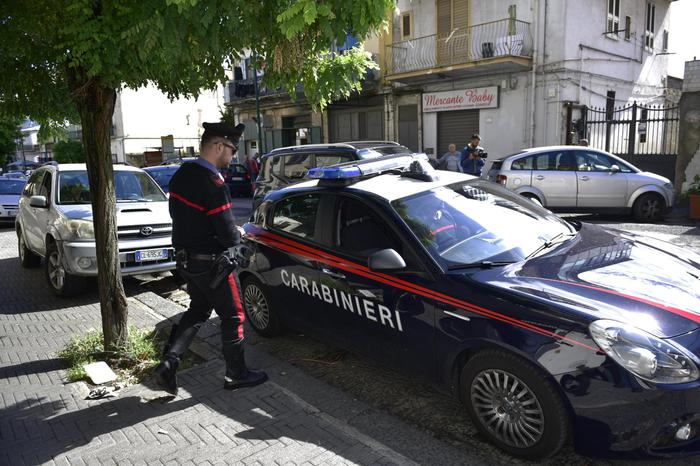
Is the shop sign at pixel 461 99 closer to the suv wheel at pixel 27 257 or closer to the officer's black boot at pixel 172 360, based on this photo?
the suv wheel at pixel 27 257

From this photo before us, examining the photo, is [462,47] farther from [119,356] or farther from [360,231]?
[119,356]

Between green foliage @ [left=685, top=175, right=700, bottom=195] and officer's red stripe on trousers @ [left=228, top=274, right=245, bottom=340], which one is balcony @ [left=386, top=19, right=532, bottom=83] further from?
officer's red stripe on trousers @ [left=228, top=274, right=245, bottom=340]

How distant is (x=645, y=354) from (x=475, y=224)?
4.67 feet

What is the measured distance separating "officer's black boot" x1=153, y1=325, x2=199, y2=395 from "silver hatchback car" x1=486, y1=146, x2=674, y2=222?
7.95m

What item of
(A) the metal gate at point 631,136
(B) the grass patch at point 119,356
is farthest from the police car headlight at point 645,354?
(A) the metal gate at point 631,136

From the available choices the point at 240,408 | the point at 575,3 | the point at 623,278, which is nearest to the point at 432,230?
the point at 623,278

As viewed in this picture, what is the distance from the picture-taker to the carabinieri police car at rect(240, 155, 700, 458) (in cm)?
253

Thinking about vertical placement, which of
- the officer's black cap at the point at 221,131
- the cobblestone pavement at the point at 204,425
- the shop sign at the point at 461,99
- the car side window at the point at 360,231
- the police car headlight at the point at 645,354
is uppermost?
the shop sign at the point at 461,99

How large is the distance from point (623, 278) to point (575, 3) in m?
15.9

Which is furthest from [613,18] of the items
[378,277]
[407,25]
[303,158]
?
[378,277]

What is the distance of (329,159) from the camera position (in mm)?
9656

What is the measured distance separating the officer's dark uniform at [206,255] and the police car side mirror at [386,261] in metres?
1.01

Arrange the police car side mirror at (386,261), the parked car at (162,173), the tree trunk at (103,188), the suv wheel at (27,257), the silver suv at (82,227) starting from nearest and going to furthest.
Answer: the police car side mirror at (386,261), the tree trunk at (103,188), the silver suv at (82,227), the suv wheel at (27,257), the parked car at (162,173)

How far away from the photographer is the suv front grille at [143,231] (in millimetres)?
6652
